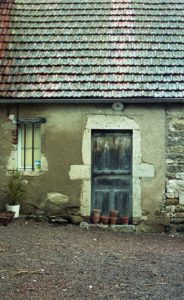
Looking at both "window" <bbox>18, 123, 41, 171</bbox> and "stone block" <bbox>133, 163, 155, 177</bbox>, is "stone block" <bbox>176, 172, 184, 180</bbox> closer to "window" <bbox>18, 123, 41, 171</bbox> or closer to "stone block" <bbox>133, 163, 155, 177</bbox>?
"stone block" <bbox>133, 163, 155, 177</bbox>

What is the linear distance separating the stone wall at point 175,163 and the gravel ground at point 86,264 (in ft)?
1.95

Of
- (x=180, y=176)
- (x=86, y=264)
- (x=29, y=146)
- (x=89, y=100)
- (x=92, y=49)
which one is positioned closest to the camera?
(x=86, y=264)

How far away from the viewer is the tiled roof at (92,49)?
1048 cm

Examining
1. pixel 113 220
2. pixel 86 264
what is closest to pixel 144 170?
pixel 113 220

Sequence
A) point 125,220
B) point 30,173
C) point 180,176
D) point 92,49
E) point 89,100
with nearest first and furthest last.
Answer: point 89,100 → point 180,176 → point 125,220 → point 30,173 → point 92,49

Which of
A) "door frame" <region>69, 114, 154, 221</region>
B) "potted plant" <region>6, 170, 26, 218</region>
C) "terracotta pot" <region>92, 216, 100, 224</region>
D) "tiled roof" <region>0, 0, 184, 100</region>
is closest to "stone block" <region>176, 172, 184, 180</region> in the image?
"door frame" <region>69, 114, 154, 221</region>

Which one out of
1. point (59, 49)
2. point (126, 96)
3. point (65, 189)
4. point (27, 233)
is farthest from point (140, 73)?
point (27, 233)

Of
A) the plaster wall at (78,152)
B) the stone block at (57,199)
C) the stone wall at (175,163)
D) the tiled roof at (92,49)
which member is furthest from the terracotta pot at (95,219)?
the tiled roof at (92,49)

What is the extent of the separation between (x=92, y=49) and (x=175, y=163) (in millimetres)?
3194

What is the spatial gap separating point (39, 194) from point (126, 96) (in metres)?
2.79

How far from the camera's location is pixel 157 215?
1050cm

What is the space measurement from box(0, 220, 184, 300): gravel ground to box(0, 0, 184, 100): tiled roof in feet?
9.45

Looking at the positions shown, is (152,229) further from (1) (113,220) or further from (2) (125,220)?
(1) (113,220)

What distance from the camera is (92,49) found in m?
11.2
